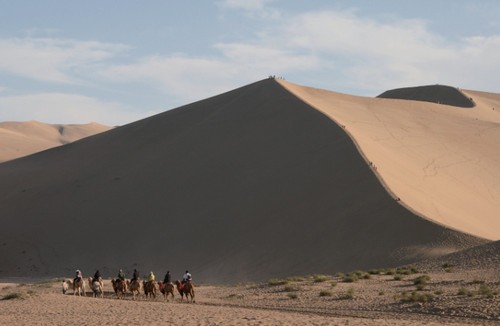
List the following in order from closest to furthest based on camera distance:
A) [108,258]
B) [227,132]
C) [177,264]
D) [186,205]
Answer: [177,264] < [108,258] < [186,205] < [227,132]

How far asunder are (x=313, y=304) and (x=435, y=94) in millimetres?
74307

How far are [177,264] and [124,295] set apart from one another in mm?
12507

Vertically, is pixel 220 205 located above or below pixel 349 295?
above

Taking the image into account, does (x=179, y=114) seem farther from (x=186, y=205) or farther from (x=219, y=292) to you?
(x=219, y=292)

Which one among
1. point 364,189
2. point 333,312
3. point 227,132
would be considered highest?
point 227,132

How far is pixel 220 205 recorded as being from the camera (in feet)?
165

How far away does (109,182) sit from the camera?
58906 mm

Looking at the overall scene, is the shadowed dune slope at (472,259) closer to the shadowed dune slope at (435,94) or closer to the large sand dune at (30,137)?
the shadowed dune slope at (435,94)

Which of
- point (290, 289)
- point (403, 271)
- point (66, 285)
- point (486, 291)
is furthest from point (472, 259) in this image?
point (66, 285)

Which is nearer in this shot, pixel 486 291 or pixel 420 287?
pixel 486 291

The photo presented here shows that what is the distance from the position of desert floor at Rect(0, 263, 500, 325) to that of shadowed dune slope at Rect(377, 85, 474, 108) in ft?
194

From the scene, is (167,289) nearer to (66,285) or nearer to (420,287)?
(66,285)

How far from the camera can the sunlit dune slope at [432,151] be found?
46.1 m

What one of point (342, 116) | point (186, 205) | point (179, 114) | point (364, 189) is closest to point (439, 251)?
point (364, 189)
